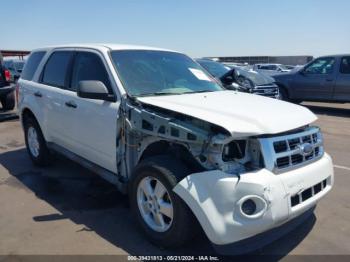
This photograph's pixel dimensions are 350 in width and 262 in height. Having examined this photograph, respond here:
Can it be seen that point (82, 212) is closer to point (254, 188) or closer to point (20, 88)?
point (254, 188)

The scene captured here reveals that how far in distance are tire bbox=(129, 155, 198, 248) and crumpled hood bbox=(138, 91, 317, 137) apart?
0.50 metres

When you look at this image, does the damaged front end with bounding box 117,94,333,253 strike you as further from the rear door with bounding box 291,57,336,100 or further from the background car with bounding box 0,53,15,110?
the rear door with bounding box 291,57,336,100

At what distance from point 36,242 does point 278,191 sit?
2318 mm

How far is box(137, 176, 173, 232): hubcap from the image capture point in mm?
Result: 3348

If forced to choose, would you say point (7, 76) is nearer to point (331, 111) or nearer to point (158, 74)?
point (158, 74)

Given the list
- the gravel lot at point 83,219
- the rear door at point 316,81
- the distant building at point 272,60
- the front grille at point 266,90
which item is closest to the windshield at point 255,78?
the front grille at point 266,90

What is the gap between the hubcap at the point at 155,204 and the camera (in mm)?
3348

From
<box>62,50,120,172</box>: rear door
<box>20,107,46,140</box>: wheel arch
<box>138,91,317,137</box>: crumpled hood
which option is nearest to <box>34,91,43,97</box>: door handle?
<box>20,107,46,140</box>: wheel arch

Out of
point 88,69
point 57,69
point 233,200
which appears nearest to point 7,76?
point 57,69

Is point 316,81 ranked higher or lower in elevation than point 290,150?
lower

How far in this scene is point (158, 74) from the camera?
173 inches

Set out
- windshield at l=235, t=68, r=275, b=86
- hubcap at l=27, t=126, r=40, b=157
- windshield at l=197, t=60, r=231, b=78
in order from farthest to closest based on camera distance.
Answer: windshield at l=197, t=60, r=231, b=78, windshield at l=235, t=68, r=275, b=86, hubcap at l=27, t=126, r=40, b=157

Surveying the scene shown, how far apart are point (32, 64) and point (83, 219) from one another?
3159 mm

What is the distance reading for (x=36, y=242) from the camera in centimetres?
361
